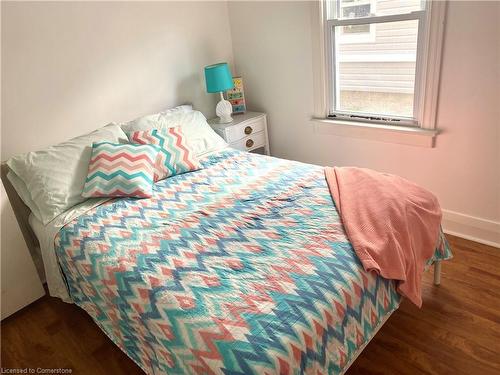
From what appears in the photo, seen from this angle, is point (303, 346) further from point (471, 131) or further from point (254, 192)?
point (471, 131)

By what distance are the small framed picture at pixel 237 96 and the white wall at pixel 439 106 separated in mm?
148

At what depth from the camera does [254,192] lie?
1.99 meters

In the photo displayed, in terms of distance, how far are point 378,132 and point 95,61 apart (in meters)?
1.98

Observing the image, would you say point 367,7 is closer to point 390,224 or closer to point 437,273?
point 390,224

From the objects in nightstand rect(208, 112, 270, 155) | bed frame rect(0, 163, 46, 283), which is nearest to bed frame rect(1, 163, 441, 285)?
bed frame rect(0, 163, 46, 283)

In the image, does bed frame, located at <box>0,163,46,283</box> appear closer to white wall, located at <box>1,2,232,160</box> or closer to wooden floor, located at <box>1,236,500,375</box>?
white wall, located at <box>1,2,232,160</box>

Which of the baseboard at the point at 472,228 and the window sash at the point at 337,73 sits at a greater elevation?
the window sash at the point at 337,73

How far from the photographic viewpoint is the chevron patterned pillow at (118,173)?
6.79 feet

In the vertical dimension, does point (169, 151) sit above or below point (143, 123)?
below

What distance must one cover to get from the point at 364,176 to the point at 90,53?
193 centimetres

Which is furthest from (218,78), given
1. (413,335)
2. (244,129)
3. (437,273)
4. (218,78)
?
(413,335)

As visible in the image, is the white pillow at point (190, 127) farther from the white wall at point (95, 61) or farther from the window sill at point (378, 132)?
the window sill at point (378, 132)

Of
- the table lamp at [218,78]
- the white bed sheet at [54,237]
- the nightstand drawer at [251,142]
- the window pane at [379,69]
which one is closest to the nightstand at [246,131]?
the nightstand drawer at [251,142]

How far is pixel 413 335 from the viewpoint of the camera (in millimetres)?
1731
